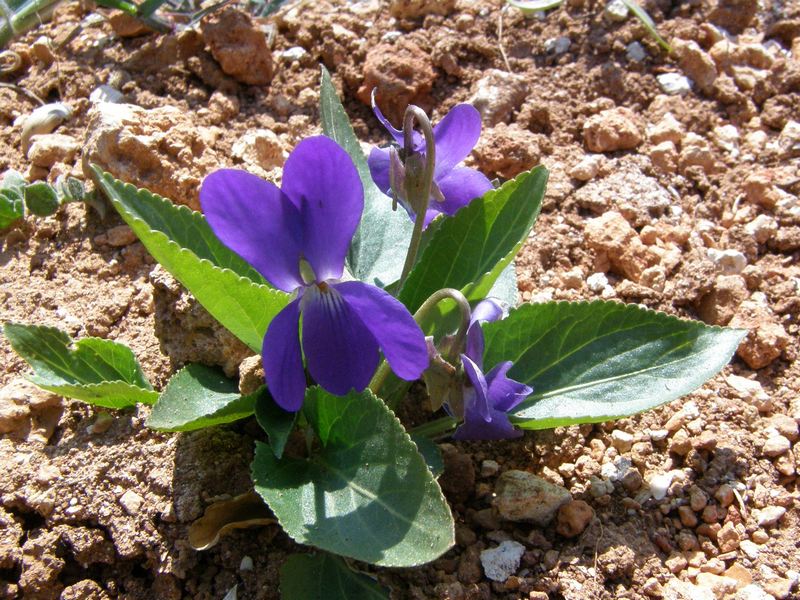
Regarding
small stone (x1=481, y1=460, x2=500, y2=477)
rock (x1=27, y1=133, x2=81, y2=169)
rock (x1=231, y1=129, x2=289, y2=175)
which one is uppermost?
rock (x1=231, y1=129, x2=289, y2=175)

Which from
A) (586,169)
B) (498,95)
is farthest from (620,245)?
(498,95)

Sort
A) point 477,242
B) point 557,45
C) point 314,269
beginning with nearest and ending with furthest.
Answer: point 314,269 < point 477,242 < point 557,45

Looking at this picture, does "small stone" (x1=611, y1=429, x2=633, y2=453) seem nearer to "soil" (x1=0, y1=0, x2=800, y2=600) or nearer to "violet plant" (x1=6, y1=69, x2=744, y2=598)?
"soil" (x1=0, y1=0, x2=800, y2=600)

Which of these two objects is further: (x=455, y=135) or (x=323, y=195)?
(x=455, y=135)

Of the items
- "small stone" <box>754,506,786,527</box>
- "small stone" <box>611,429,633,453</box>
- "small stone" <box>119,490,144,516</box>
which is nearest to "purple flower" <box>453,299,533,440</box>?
"small stone" <box>611,429,633,453</box>

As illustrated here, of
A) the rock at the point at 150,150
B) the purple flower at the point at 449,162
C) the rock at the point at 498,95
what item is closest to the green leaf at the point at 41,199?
the rock at the point at 150,150

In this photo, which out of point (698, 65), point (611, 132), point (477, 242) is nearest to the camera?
point (477, 242)

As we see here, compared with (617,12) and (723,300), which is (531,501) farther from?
(617,12)
